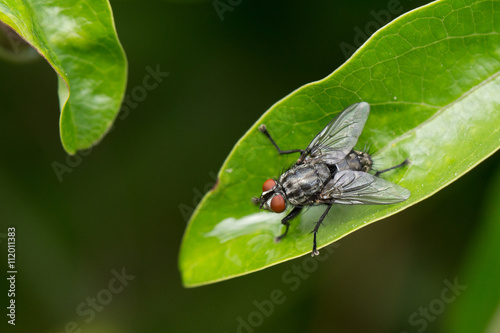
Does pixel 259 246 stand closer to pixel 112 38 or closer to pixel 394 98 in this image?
pixel 394 98

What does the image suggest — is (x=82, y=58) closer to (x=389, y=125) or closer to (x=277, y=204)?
(x=277, y=204)

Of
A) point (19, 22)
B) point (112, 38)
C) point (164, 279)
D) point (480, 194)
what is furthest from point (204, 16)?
point (480, 194)

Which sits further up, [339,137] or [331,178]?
[339,137]

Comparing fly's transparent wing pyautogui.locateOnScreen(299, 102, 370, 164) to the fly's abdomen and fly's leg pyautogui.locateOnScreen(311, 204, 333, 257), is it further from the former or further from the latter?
fly's leg pyautogui.locateOnScreen(311, 204, 333, 257)

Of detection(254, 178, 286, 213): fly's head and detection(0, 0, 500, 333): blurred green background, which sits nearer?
detection(254, 178, 286, 213): fly's head

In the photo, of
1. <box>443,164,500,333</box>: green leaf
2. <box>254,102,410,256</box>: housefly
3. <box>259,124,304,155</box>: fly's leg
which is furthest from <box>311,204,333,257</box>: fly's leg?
<box>443,164,500,333</box>: green leaf

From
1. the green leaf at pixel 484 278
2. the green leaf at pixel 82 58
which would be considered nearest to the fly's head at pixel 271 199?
the green leaf at pixel 82 58

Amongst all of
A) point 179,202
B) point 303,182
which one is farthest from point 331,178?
point 179,202

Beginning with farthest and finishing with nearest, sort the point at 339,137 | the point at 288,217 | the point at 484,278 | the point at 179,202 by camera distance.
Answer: the point at 179,202, the point at 484,278, the point at 339,137, the point at 288,217
